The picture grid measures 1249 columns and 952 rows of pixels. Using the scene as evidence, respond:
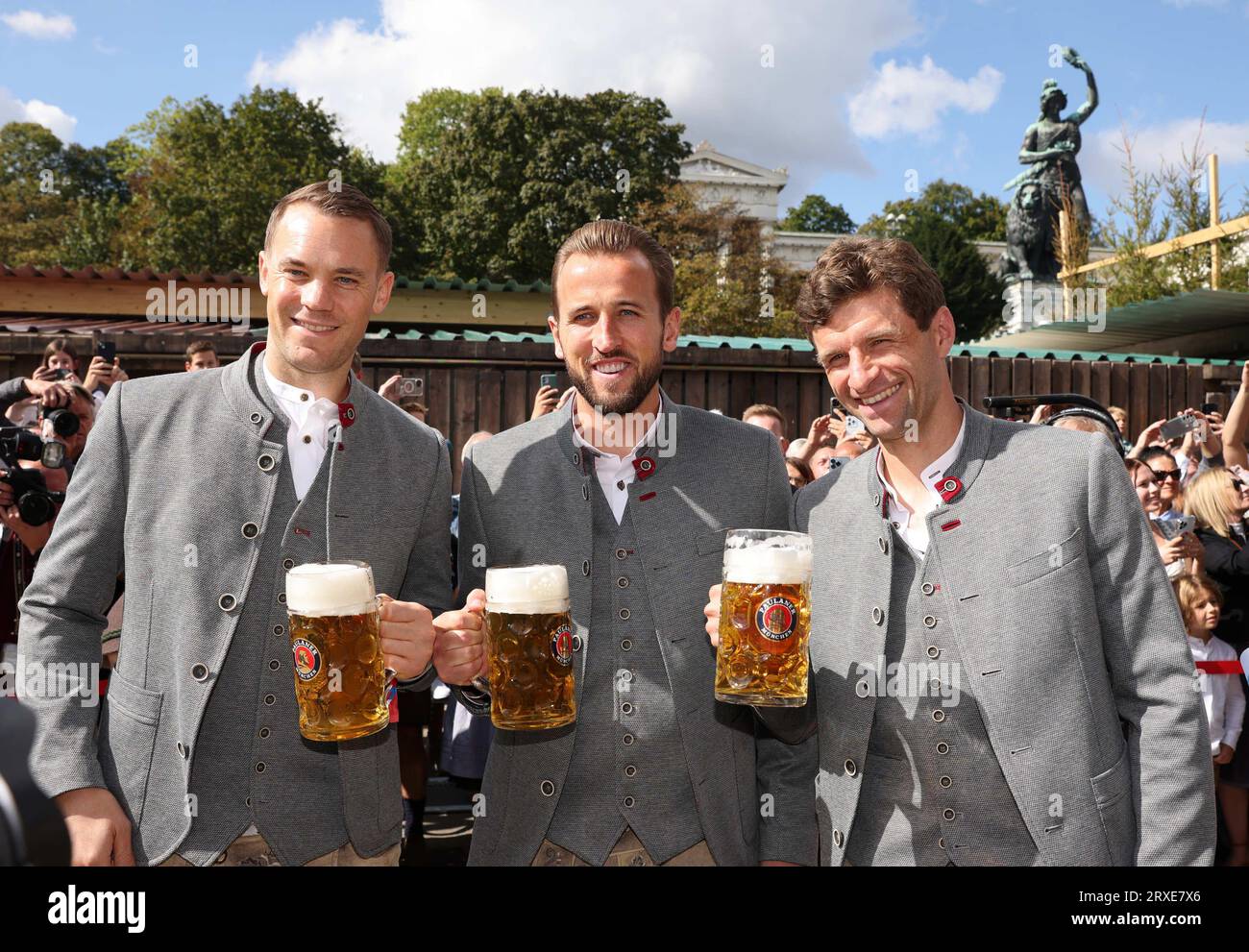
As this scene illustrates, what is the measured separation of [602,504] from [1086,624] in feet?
3.34

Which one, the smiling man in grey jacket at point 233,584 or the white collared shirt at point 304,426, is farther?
the white collared shirt at point 304,426

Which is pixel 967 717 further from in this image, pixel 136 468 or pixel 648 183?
pixel 648 183

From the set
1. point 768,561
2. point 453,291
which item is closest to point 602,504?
point 768,561

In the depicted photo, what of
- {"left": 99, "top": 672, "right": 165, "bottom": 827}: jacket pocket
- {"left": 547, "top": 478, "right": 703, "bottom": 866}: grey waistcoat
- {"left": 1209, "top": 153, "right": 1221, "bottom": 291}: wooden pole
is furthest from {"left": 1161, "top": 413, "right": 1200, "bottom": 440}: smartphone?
{"left": 1209, "top": 153, "right": 1221, "bottom": 291}: wooden pole

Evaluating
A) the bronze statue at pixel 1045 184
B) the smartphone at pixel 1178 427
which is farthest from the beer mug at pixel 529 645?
the bronze statue at pixel 1045 184

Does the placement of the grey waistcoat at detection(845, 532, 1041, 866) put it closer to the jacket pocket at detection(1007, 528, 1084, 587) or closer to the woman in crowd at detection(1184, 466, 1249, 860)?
the jacket pocket at detection(1007, 528, 1084, 587)

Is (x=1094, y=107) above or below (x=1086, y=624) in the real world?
above

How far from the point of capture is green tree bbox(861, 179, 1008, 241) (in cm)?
4799

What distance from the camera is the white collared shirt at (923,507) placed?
6.38 ft

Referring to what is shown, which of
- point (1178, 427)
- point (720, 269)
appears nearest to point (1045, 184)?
point (720, 269)

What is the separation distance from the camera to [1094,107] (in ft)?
93.3

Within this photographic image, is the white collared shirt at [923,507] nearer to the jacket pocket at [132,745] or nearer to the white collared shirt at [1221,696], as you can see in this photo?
the jacket pocket at [132,745]

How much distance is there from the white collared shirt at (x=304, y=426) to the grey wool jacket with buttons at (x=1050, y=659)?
3.57 ft

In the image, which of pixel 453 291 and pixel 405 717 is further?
pixel 453 291
